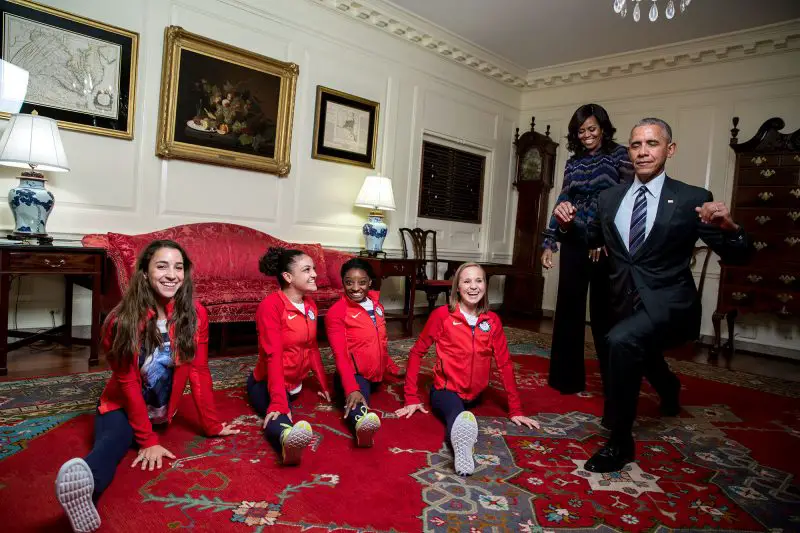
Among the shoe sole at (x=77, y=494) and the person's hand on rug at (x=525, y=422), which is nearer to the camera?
the shoe sole at (x=77, y=494)

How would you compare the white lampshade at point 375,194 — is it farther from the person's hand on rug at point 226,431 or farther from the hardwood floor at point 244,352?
the person's hand on rug at point 226,431

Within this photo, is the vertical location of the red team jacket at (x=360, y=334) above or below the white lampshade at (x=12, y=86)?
below

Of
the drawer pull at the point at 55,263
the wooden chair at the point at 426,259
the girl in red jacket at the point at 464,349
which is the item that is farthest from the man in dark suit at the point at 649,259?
the wooden chair at the point at 426,259

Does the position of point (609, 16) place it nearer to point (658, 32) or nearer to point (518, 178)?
point (658, 32)

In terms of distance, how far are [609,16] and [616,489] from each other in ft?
16.9

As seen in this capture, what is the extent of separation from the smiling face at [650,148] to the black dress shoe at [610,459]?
3.93 feet

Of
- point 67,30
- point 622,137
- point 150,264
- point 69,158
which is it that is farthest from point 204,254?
point 622,137

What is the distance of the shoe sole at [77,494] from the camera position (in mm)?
1324

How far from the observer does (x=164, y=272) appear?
6.28 ft

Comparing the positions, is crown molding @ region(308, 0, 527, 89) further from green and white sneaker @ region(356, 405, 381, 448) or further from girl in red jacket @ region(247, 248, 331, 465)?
green and white sneaker @ region(356, 405, 381, 448)

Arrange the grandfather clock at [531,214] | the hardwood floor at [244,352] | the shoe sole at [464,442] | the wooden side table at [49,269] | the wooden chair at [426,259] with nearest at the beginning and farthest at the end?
the shoe sole at [464,442], the wooden side table at [49,269], the hardwood floor at [244,352], the wooden chair at [426,259], the grandfather clock at [531,214]

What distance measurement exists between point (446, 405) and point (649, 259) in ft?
3.65

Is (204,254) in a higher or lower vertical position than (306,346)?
higher

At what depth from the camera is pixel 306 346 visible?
97.5 inches
